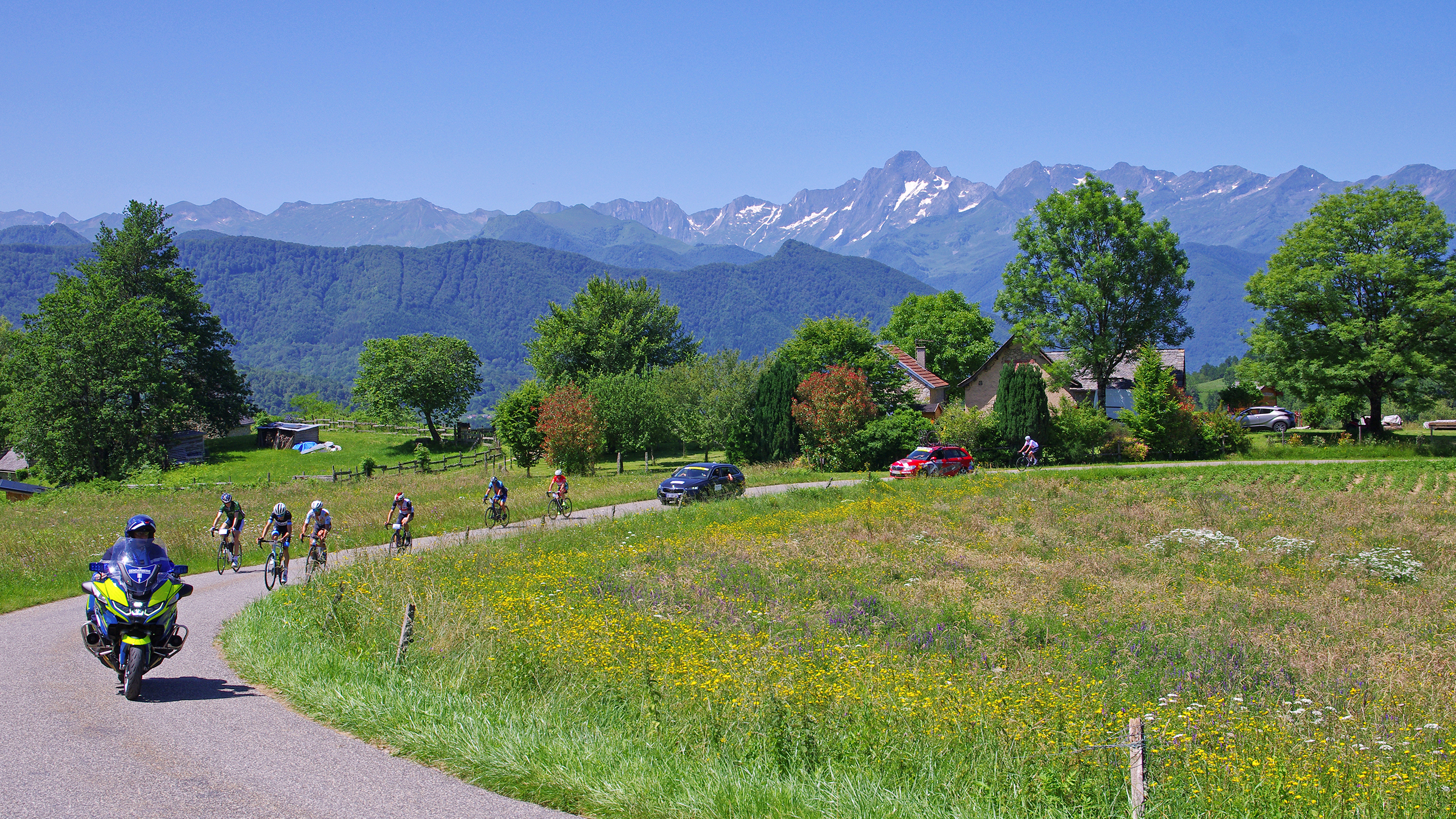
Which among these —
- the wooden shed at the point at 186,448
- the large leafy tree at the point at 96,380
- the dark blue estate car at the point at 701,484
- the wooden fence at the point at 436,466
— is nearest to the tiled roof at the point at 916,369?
the dark blue estate car at the point at 701,484

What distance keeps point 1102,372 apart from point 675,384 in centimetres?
2729

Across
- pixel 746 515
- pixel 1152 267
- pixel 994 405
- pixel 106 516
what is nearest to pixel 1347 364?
pixel 1152 267

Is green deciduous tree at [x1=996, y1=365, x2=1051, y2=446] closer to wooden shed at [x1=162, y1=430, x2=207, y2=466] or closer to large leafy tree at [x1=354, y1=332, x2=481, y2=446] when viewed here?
large leafy tree at [x1=354, y1=332, x2=481, y2=446]

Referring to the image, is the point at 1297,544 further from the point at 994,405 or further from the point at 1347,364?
the point at 1347,364

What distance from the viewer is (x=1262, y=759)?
7.14 meters

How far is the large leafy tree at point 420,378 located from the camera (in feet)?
267

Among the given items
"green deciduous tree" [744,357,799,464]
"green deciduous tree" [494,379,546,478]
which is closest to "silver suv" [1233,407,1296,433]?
"green deciduous tree" [744,357,799,464]

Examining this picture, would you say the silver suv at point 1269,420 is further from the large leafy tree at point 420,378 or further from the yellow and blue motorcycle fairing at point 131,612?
the yellow and blue motorcycle fairing at point 131,612

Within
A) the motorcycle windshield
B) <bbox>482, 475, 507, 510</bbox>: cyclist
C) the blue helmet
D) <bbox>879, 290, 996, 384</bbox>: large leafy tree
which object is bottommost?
<bbox>482, 475, 507, 510</bbox>: cyclist

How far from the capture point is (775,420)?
49125 millimetres

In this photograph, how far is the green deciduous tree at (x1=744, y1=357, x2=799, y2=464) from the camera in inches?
1919

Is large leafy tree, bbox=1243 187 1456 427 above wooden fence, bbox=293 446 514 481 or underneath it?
above

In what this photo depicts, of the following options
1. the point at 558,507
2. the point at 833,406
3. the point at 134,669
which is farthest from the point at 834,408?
the point at 134,669

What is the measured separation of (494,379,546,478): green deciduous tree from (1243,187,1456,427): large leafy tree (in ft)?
140
